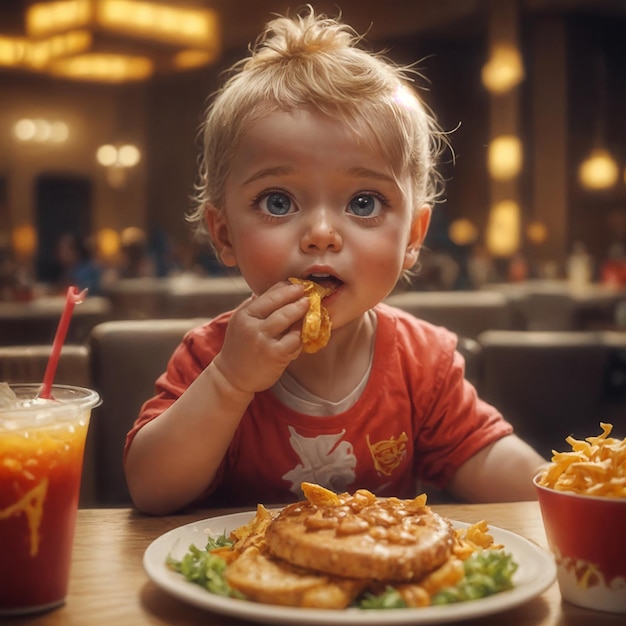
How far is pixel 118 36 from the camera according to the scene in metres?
11.8

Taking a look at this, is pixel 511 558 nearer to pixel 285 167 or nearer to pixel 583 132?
pixel 285 167

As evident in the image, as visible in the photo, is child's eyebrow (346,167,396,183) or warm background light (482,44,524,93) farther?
warm background light (482,44,524,93)

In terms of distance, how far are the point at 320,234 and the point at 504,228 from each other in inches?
445

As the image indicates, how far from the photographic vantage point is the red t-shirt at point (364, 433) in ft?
4.52

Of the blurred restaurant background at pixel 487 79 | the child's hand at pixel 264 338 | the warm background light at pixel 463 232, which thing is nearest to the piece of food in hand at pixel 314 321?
the child's hand at pixel 264 338

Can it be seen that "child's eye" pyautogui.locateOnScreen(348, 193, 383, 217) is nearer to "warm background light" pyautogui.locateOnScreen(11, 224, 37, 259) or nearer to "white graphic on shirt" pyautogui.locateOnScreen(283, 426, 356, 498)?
"white graphic on shirt" pyautogui.locateOnScreen(283, 426, 356, 498)

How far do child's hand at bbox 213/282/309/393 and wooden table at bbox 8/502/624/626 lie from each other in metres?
0.20

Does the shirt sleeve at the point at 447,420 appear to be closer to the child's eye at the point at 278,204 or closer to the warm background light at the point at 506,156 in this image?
the child's eye at the point at 278,204

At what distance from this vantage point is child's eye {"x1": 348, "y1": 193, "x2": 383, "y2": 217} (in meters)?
1.18

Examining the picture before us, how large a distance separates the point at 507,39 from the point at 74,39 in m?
6.09

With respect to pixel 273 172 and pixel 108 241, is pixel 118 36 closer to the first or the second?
pixel 108 241

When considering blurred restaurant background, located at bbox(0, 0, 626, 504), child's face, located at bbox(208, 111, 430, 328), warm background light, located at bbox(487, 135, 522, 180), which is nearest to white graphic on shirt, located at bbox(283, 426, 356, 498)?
child's face, located at bbox(208, 111, 430, 328)

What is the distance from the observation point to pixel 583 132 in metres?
11.9

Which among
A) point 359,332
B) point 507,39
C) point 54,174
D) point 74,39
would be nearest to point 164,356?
point 359,332
